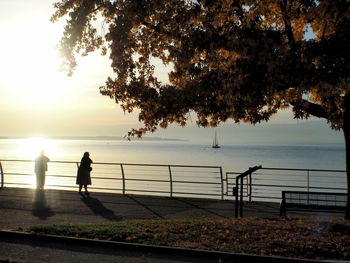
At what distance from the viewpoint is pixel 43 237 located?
1030cm

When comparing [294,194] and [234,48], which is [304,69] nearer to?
[234,48]

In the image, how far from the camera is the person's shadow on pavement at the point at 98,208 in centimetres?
1437

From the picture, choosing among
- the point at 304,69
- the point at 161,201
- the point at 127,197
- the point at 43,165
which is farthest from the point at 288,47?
the point at 43,165

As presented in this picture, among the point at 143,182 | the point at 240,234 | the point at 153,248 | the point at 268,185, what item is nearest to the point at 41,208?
the point at 153,248

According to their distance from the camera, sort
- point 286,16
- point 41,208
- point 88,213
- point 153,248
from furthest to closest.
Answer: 1. point 41,208
2. point 88,213
3. point 286,16
4. point 153,248

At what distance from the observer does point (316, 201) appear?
12.2 metres

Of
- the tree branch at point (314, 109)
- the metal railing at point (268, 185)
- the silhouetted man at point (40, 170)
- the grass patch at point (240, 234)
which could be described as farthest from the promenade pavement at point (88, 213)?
the tree branch at point (314, 109)

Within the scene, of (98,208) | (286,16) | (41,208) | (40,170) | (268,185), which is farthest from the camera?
(40,170)

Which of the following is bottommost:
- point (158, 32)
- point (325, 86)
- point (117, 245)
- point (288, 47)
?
point (117, 245)

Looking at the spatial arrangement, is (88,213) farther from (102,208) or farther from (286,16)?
(286,16)

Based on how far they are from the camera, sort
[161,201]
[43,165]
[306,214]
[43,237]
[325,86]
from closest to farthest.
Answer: [325,86] < [43,237] < [306,214] < [161,201] < [43,165]

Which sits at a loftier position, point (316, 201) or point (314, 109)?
point (314, 109)

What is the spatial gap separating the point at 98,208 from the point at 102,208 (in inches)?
5.3

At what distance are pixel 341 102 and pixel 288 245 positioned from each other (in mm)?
5608
